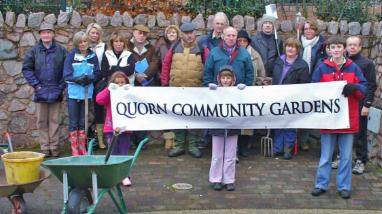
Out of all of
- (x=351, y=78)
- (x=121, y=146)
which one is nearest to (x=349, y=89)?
(x=351, y=78)

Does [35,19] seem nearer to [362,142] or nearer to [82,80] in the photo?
[82,80]

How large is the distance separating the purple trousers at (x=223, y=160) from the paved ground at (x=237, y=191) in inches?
6.9

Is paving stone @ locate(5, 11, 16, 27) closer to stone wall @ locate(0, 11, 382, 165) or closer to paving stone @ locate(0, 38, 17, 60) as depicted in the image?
stone wall @ locate(0, 11, 382, 165)

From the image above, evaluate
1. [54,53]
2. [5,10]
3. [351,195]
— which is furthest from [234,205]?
[5,10]

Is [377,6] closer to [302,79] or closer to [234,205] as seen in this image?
[302,79]

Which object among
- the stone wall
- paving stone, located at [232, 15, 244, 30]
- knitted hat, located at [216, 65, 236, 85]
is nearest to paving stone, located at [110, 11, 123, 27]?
the stone wall

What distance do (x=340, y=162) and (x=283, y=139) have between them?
180 centimetres

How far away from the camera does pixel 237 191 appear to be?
7.24m

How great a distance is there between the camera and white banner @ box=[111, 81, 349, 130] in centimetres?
750

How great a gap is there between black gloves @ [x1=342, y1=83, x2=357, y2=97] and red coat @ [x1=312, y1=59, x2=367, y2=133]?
0.15 feet

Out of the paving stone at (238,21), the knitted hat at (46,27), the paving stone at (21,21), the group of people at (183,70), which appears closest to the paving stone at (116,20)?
the group of people at (183,70)

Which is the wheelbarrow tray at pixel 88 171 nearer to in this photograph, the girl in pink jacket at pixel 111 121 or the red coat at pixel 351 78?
the girl in pink jacket at pixel 111 121

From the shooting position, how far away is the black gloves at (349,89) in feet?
22.7

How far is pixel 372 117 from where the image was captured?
8.57 m
